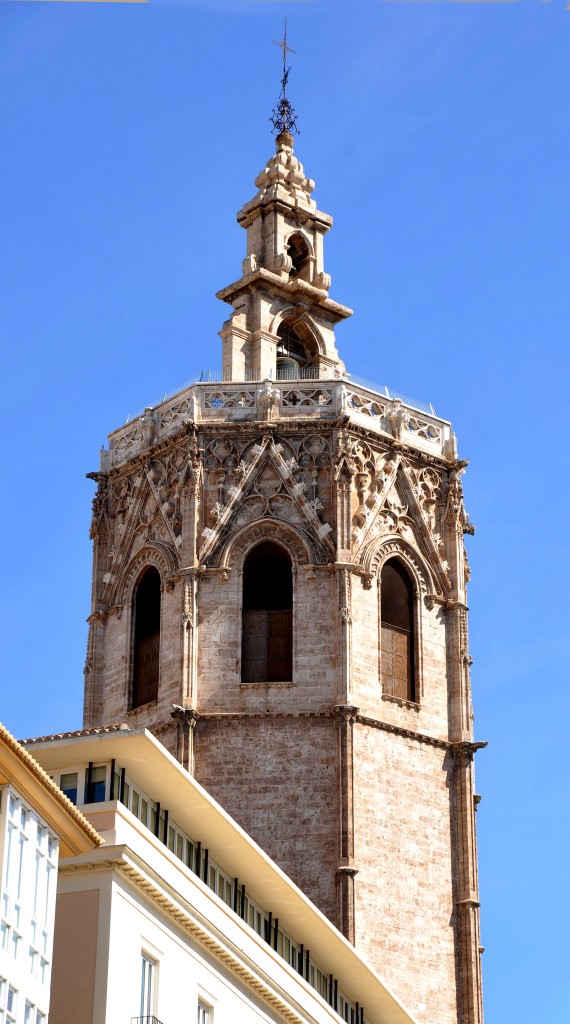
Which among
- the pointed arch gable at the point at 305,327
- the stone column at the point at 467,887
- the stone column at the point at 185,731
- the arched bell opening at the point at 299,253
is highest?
the arched bell opening at the point at 299,253

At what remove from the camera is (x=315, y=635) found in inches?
2293

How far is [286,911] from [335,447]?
1877 centimetres

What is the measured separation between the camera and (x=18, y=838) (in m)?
31.7

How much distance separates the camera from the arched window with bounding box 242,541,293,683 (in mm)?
58219

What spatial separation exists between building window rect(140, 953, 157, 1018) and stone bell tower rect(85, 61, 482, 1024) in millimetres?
18191

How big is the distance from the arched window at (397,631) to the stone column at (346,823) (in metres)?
2.22

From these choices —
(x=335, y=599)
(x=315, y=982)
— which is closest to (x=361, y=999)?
(x=315, y=982)

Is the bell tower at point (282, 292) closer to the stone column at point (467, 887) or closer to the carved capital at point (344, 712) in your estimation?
the carved capital at point (344, 712)

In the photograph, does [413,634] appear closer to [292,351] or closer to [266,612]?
[266,612]

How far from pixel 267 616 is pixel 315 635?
4.97ft

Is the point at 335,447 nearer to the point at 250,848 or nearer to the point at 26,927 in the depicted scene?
the point at 250,848

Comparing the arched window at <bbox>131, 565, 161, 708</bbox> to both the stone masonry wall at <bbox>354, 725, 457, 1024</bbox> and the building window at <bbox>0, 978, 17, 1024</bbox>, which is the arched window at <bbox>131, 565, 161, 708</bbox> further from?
the building window at <bbox>0, 978, 17, 1024</bbox>

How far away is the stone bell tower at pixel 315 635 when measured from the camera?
5619 cm

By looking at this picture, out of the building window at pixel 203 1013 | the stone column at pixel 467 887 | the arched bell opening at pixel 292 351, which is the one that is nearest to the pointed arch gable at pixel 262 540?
the stone column at pixel 467 887
